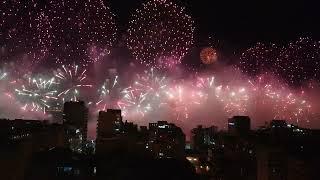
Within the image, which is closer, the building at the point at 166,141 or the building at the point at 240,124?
the building at the point at 240,124

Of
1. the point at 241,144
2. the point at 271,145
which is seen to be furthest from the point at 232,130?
the point at 271,145

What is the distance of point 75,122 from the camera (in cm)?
6350

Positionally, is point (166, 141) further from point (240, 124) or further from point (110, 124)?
point (240, 124)

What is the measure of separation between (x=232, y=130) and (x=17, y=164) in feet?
133

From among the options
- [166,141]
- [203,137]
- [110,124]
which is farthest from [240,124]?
[110,124]

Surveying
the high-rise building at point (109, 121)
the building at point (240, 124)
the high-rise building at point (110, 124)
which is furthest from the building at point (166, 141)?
the building at point (240, 124)

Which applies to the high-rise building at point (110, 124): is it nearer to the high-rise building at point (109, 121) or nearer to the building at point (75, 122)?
the high-rise building at point (109, 121)

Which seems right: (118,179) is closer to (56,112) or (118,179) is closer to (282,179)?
(282,179)

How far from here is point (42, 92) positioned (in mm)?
50375

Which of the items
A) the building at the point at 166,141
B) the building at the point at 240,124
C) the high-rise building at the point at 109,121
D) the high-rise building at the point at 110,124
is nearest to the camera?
the high-rise building at the point at 110,124

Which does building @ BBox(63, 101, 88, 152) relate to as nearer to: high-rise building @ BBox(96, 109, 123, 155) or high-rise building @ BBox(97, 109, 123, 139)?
high-rise building @ BBox(97, 109, 123, 139)

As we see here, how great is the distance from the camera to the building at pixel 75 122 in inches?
2365

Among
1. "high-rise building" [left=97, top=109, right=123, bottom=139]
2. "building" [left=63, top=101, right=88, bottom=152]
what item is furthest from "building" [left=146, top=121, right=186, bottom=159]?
"building" [left=63, top=101, right=88, bottom=152]

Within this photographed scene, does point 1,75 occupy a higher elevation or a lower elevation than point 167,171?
higher
